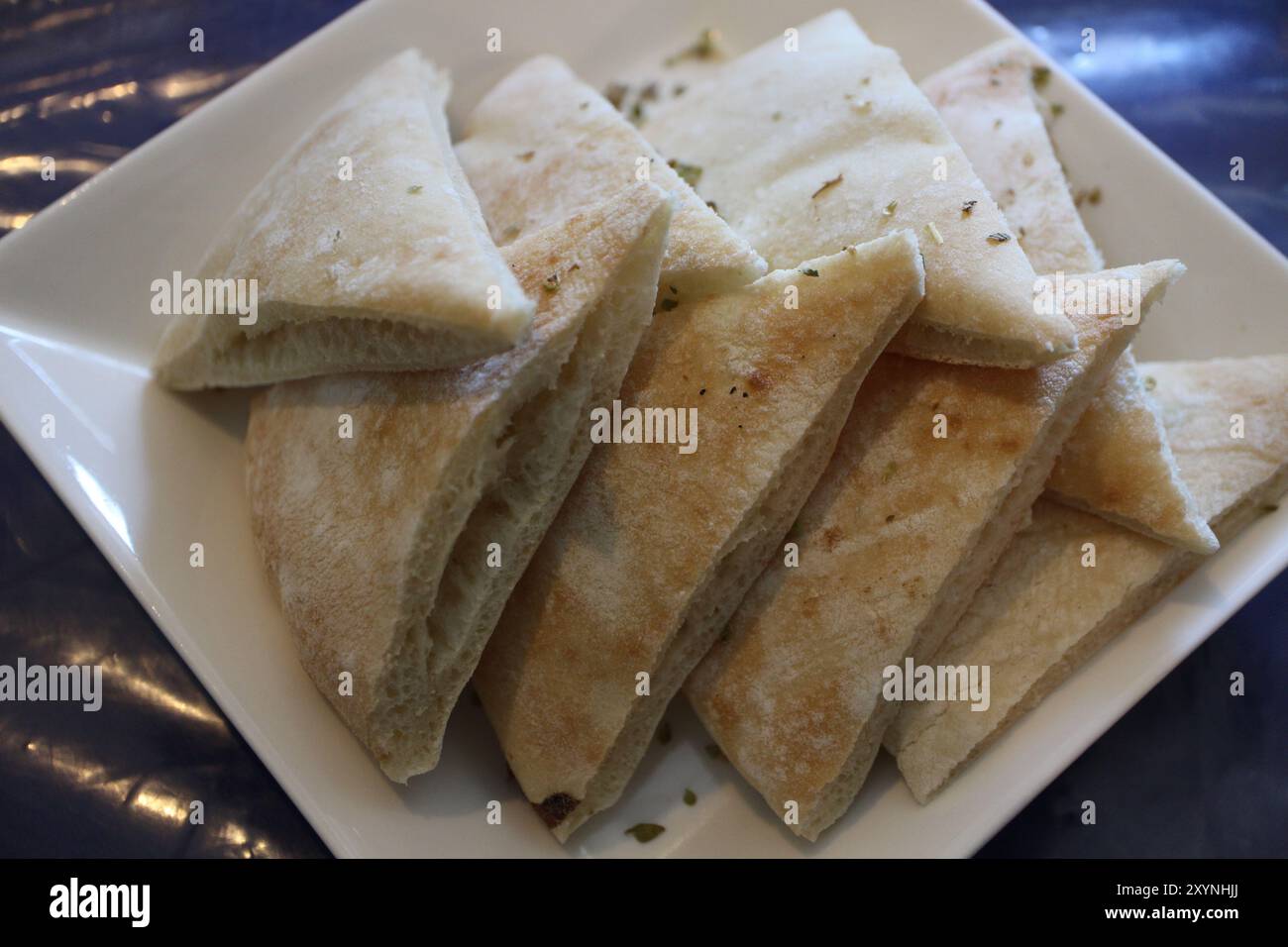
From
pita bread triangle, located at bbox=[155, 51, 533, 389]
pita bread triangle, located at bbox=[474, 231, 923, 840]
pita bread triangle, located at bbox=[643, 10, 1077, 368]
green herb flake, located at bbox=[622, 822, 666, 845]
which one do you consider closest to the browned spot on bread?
pita bread triangle, located at bbox=[474, 231, 923, 840]

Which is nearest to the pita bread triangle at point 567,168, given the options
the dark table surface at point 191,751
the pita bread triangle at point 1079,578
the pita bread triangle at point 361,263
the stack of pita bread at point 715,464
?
the stack of pita bread at point 715,464

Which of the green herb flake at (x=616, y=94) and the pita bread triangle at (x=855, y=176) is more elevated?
the green herb flake at (x=616, y=94)

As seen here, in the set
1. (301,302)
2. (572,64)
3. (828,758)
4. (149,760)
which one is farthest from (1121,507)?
(149,760)

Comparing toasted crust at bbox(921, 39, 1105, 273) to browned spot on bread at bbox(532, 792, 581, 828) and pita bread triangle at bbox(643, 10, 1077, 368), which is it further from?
browned spot on bread at bbox(532, 792, 581, 828)

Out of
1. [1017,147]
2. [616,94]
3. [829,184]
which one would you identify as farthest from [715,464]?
[616,94]

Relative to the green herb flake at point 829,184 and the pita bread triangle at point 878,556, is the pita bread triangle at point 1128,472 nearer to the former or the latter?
the pita bread triangle at point 878,556


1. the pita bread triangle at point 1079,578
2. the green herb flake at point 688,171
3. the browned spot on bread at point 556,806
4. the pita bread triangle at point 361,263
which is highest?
the green herb flake at point 688,171
